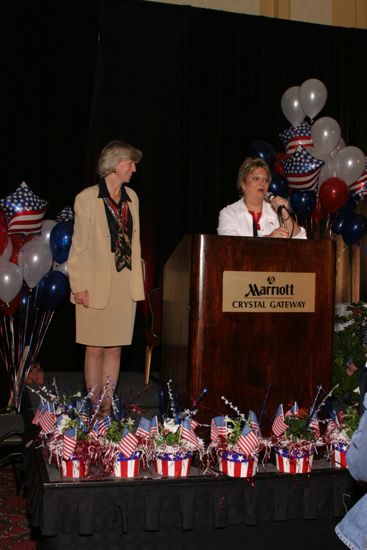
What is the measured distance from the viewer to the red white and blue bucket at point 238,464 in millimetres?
2436

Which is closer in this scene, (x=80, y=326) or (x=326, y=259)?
(x=326, y=259)

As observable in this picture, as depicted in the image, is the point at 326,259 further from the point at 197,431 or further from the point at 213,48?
the point at 213,48

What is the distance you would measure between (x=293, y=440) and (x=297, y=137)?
3.76 m

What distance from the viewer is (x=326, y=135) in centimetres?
563

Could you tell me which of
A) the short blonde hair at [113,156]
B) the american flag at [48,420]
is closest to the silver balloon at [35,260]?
the short blonde hair at [113,156]

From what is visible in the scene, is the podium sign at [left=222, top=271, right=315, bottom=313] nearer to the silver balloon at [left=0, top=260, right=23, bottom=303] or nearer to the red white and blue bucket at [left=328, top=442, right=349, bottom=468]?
the red white and blue bucket at [left=328, top=442, right=349, bottom=468]

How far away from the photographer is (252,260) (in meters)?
2.62

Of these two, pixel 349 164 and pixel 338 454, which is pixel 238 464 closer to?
pixel 338 454

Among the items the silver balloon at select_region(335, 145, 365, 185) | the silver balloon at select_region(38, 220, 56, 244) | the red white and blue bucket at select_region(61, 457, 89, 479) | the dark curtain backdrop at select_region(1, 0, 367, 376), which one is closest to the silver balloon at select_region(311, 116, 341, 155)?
the silver balloon at select_region(335, 145, 365, 185)

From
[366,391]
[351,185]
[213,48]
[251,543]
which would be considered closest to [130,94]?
[213,48]

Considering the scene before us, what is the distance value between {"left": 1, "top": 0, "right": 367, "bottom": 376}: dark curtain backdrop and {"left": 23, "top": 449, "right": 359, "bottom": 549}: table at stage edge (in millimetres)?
3698

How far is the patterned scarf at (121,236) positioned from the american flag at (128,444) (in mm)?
1115

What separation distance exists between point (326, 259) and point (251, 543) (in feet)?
3.69

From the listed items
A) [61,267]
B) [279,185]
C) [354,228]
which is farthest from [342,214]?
[61,267]
